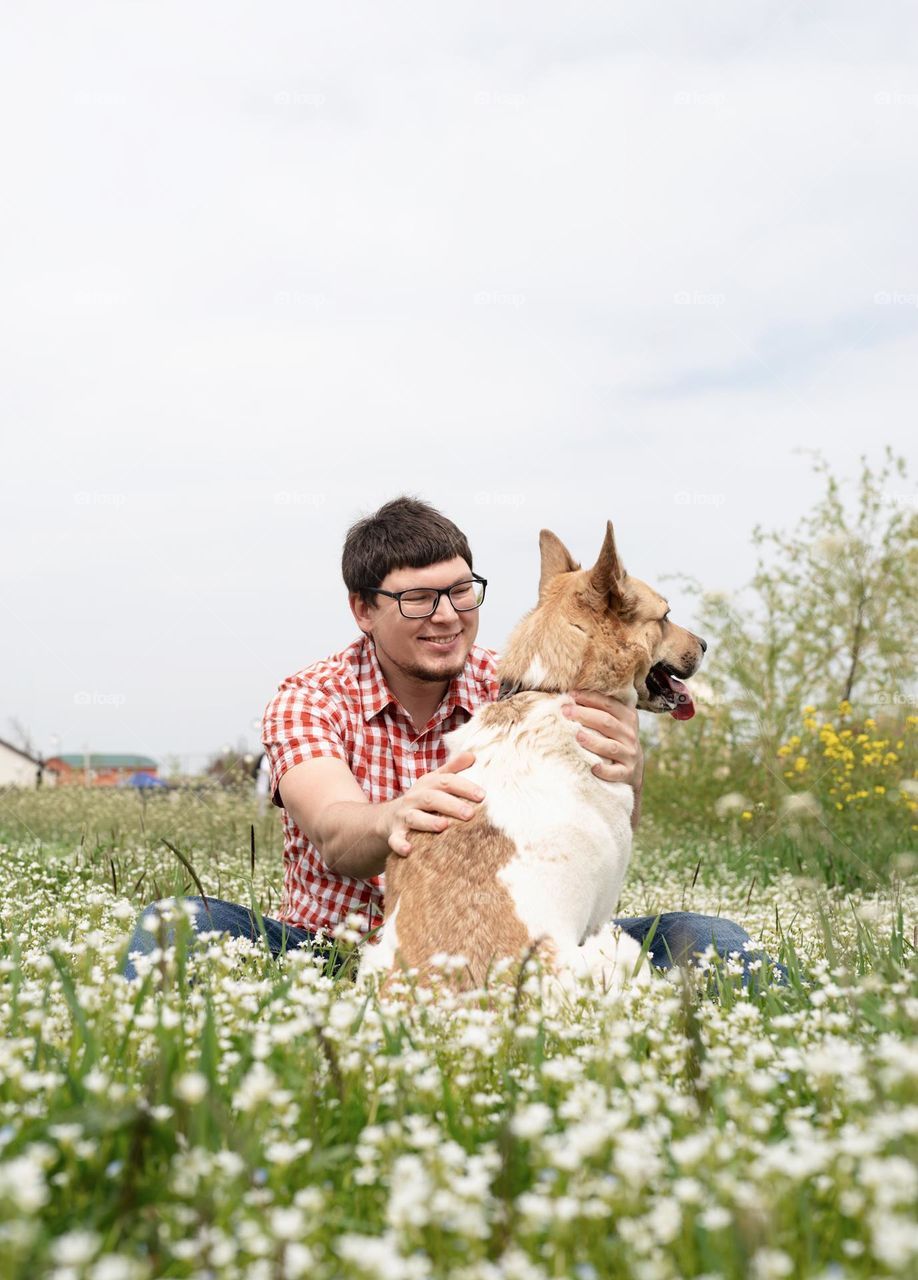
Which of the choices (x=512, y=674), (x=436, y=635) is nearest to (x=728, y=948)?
(x=512, y=674)

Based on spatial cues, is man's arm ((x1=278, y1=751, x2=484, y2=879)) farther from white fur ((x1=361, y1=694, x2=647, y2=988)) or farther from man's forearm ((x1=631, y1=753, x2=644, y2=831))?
man's forearm ((x1=631, y1=753, x2=644, y2=831))

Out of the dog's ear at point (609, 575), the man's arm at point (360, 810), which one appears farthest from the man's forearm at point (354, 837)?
the dog's ear at point (609, 575)

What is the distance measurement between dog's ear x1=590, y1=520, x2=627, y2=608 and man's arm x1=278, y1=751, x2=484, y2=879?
0.96m

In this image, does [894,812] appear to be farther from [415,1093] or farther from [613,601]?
[415,1093]

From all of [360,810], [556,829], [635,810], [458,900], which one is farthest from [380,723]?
[458,900]

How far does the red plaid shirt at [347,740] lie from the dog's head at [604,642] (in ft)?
1.50

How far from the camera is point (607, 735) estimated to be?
442 cm

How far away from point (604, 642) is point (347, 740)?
1.34 meters

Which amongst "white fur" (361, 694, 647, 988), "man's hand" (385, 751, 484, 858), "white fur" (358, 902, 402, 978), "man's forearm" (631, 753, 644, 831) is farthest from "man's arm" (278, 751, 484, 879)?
"man's forearm" (631, 753, 644, 831)

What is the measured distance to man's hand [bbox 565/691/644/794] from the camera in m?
4.31

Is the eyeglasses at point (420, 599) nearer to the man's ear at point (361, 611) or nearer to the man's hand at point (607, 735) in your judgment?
the man's ear at point (361, 611)

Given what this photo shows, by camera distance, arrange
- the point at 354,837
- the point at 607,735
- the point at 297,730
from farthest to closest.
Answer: the point at 297,730
the point at 607,735
the point at 354,837

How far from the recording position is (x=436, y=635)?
5.03 metres

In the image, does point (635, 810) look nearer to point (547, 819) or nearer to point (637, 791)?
point (637, 791)
